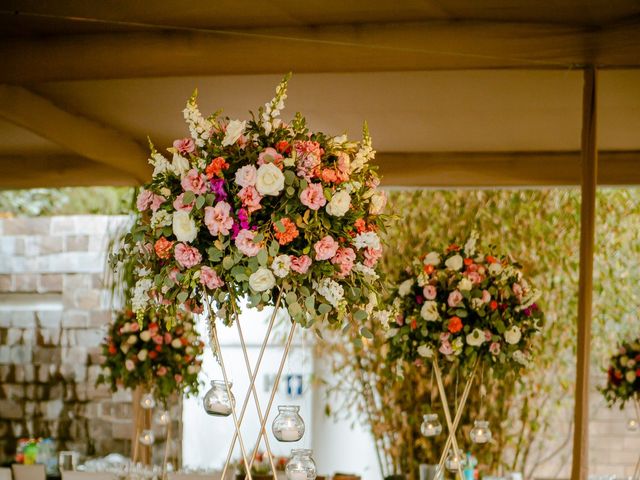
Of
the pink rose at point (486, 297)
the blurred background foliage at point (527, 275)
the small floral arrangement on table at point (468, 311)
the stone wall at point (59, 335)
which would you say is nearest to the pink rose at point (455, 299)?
the small floral arrangement on table at point (468, 311)

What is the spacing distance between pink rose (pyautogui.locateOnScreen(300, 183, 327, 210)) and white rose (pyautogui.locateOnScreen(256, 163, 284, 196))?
0.08 meters

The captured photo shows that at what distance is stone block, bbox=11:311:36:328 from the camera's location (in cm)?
865

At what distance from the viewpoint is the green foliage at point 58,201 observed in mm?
10961

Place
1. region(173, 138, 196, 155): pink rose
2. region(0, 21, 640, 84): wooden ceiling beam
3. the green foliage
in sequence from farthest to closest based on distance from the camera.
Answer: the green foliage
region(0, 21, 640, 84): wooden ceiling beam
region(173, 138, 196, 155): pink rose

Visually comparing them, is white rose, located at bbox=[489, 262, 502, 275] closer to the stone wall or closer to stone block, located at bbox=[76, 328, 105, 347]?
the stone wall

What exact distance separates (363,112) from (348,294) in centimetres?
344

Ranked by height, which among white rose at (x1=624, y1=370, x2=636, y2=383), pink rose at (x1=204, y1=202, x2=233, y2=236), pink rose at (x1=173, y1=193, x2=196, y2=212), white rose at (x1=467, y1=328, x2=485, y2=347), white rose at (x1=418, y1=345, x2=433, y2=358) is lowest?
white rose at (x1=624, y1=370, x2=636, y2=383)

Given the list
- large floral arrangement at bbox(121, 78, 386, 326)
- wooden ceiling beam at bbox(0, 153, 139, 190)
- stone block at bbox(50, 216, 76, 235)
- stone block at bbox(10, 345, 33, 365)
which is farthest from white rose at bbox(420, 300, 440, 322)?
stone block at bbox(10, 345, 33, 365)

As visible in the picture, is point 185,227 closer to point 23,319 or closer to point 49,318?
point 49,318

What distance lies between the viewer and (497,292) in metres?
4.66

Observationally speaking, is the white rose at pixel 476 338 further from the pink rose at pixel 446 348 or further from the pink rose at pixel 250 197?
the pink rose at pixel 250 197

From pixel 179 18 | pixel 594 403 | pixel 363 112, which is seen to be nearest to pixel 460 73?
pixel 363 112

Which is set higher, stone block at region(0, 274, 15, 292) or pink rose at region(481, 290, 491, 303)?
stone block at region(0, 274, 15, 292)

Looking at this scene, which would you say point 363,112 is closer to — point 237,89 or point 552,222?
point 237,89
